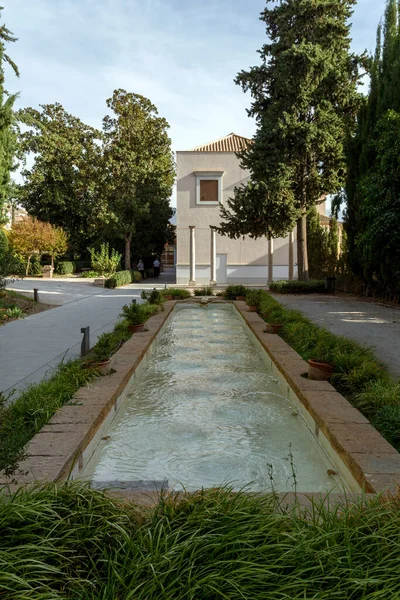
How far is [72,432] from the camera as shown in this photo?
11.6 ft

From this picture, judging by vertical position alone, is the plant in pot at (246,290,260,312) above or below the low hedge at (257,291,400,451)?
above

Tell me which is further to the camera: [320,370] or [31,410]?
[320,370]

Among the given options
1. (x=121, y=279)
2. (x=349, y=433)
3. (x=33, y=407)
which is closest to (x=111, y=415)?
(x=33, y=407)

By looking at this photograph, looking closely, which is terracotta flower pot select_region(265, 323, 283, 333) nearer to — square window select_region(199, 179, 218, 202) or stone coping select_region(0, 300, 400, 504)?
stone coping select_region(0, 300, 400, 504)

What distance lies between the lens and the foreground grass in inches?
68.4

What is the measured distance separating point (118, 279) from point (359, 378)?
21421mm

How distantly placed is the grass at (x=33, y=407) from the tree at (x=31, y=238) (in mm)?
26253

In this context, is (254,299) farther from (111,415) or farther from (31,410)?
(31,410)

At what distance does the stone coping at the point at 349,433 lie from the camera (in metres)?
2.87

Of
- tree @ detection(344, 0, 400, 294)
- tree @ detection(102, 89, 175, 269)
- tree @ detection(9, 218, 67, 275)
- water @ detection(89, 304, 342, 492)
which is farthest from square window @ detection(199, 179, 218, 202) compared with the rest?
water @ detection(89, 304, 342, 492)

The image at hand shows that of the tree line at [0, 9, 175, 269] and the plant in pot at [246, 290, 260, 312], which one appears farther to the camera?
the tree line at [0, 9, 175, 269]

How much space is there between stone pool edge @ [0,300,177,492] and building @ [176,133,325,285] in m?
22.3

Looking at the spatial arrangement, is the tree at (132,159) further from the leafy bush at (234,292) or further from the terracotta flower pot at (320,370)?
the terracotta flower pot at (320,370)

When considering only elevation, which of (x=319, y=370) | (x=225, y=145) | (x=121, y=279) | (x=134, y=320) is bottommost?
(x=319, y=370)
